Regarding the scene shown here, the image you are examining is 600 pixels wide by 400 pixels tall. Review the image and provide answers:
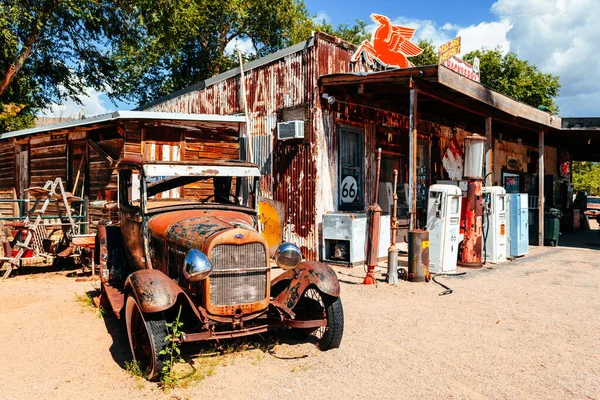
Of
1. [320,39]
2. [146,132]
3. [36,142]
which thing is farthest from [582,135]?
[36,142]

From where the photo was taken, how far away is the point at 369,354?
4602mm

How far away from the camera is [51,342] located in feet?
16.0

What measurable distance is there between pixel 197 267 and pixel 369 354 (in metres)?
1.97

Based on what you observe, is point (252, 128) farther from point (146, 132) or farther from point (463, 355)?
point (463, 355)

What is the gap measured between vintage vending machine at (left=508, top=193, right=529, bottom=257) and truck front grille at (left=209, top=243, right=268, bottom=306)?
8134mm

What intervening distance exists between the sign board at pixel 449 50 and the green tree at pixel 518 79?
69.9 feet

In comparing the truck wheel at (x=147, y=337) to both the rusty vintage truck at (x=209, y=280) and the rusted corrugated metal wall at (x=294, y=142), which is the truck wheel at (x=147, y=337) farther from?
the rusted corrugated metal wall at (x=294, y=142)

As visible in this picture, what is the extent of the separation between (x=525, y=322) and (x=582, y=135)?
1261cm

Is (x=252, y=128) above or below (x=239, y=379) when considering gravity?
above

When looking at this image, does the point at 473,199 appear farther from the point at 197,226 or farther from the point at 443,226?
the point at 197,226

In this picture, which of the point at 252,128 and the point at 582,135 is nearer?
the point at 252,128

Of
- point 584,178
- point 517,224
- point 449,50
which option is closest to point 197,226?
point 517,224

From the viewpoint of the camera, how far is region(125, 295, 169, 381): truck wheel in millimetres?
3760

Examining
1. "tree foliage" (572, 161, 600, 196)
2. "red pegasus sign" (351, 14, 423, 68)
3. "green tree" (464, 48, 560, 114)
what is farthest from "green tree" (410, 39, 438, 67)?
"red pegasus sign" (351, 14, 423, 68)
